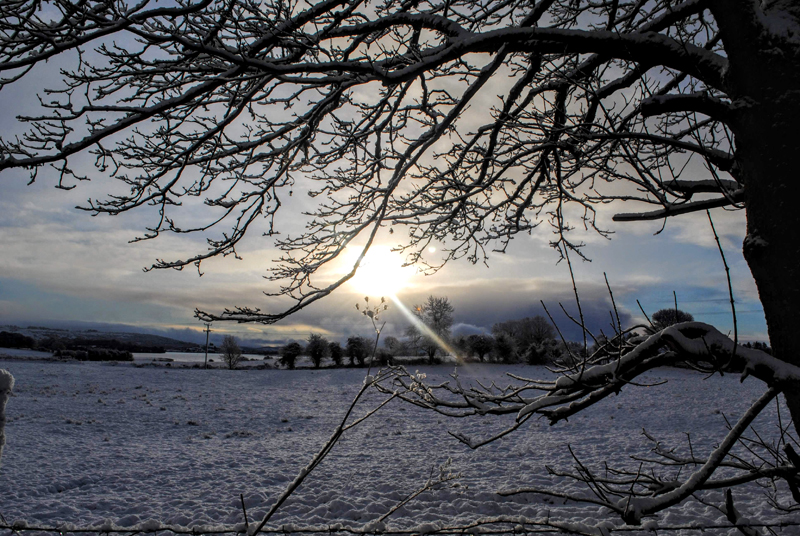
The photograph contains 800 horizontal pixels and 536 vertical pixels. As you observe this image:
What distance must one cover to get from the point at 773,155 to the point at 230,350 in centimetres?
4281

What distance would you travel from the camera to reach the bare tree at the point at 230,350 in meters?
39.7

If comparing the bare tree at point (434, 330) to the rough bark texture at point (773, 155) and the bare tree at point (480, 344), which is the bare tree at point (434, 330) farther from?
the rough bark texture at point (773, 155)

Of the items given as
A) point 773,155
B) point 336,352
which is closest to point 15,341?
point 336,352

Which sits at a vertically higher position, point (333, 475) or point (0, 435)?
point (0, 435)

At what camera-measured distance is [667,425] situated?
1341 cm

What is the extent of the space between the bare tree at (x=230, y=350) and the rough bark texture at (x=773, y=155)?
42346mm

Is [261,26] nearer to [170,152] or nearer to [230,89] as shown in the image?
[230,89]

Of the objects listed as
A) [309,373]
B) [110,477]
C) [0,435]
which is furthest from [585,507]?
[309,373]

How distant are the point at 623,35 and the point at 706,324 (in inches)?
68.1

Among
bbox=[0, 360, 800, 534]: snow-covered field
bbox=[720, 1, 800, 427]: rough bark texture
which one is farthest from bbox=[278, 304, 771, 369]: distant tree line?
bbox=[720, 1, 800, 427]: rough bark texture

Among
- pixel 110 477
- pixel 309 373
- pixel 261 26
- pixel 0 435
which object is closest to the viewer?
pixel 0 435

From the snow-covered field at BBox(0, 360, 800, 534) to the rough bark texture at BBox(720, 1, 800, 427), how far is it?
1882 mm

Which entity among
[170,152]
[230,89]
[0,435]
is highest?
[230,89]

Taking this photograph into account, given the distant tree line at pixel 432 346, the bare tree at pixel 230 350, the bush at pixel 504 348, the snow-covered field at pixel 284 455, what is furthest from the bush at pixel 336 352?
the snow-covered field at pixel 284 455
